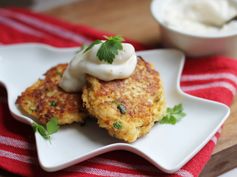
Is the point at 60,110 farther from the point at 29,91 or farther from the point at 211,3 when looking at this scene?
the point at 211,3

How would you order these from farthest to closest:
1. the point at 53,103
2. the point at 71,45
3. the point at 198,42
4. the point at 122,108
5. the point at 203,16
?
the point at 71,45 → the point at 203,16 → the point at 198,42 → the point at 53,103 → the point at 122,108

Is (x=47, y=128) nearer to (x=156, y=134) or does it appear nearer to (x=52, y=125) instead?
(x=52, y=125)

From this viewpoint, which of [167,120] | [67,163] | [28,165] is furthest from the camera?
[167,120]

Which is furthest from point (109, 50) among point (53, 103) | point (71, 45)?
point (71, 45)

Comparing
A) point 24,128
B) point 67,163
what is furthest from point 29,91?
point 67,163

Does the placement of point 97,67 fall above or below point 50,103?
above

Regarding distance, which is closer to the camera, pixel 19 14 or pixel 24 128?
pixel 24 128

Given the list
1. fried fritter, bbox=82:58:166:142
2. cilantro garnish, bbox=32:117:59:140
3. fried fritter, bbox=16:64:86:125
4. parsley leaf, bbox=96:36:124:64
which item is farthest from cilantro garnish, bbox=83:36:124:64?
cilantro garnish, bbox=32:117:59:140

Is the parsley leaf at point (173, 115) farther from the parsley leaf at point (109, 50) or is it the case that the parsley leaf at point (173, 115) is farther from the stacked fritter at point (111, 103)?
the parsley leaf at point (109, 50)
